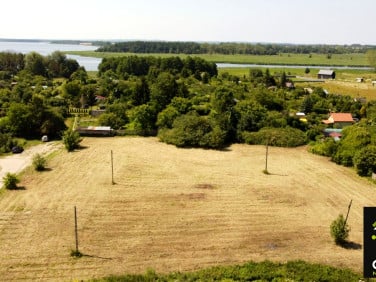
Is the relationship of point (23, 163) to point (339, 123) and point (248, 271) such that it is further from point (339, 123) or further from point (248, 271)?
point (339, 123)

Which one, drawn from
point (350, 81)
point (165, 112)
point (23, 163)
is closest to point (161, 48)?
point (350, 81)

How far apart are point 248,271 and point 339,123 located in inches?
1139

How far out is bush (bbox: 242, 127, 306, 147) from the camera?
3425 centimetres

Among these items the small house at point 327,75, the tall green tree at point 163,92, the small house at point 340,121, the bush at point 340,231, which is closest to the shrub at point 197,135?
the tall green tree at point 163,92

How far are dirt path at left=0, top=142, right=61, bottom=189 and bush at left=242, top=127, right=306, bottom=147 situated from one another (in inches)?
720

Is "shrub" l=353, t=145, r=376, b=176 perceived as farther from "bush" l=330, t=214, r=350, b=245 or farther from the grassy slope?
the grassy slope

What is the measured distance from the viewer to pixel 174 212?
21.3 meters

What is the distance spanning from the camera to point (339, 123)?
39719 mm

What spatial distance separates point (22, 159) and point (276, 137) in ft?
74.5

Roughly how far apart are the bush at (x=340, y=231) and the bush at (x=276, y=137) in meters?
16.2

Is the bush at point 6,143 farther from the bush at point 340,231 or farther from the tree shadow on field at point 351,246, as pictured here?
the tree shadow on field at point 351,246

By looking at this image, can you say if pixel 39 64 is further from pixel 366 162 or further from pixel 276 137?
pixel 366 162

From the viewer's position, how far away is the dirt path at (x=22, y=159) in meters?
27.8

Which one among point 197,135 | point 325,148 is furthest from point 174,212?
point 325,148
